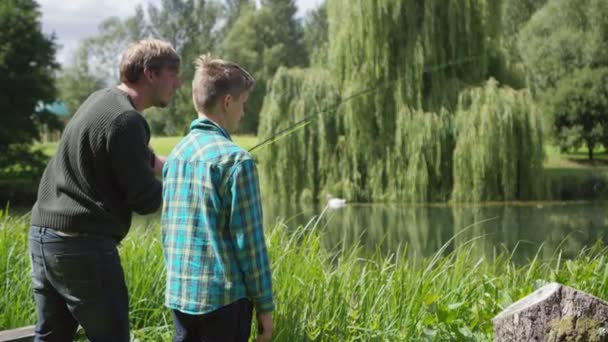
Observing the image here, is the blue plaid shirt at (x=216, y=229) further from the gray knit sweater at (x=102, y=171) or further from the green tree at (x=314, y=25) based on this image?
the green tree at (x=314, y=25)

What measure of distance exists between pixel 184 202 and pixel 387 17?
46.3ft

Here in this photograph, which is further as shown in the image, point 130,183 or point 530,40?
point 530,40

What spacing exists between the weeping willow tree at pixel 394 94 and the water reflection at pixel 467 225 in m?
0.73

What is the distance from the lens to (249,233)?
2064 millimetres

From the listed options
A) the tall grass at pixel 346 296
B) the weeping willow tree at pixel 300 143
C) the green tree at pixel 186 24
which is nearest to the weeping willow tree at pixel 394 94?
the weeping willow tree at pixel 300 143

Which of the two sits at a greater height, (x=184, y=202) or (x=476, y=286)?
(x=184, y=202)

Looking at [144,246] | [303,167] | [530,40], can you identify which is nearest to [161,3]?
[530,40]

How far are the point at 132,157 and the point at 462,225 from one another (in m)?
11.3

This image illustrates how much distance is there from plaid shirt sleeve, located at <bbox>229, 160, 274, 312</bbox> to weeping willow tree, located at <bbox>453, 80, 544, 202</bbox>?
1328cm

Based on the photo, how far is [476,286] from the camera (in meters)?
→ 4.13

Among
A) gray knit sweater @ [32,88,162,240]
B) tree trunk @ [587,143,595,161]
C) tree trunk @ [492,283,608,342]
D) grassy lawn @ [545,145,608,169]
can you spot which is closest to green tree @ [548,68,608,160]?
tree trunk @ [587,143,595,161]

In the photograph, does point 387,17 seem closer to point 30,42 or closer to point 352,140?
point 352,140

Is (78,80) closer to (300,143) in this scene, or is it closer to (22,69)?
(22,69)

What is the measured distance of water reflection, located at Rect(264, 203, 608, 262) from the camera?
10852 mm
